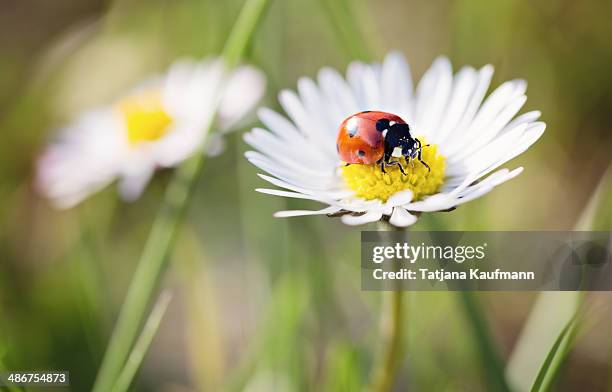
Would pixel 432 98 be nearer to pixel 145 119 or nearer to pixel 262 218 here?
pixel 262 218

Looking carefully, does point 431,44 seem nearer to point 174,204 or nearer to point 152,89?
point 152,89

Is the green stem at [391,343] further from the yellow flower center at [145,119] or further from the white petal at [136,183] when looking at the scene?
the yellow flower center at [145,119]

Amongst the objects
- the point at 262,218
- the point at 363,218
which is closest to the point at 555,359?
the point at 363,218

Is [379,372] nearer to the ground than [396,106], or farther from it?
nearer to the ground

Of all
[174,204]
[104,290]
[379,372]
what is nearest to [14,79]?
[104,290]

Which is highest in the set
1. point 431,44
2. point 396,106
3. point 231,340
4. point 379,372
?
point 431,44
